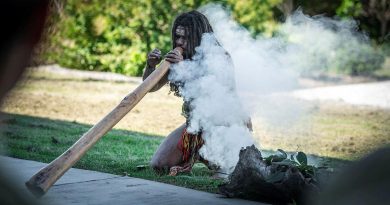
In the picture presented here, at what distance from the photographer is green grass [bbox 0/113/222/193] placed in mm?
4395

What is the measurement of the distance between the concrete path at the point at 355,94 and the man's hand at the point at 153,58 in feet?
17.7

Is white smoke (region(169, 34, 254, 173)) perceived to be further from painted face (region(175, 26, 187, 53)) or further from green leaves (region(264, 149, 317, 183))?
green leaves (region(264, 149, 317, 183))

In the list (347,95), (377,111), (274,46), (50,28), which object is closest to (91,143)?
(274,46)

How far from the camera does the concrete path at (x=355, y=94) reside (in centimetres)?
996

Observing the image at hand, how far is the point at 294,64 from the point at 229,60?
1.05m

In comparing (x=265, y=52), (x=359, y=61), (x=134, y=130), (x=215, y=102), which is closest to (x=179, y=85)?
(x=215, y=102)

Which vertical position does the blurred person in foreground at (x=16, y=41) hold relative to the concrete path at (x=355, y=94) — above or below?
above

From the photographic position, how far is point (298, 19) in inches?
209

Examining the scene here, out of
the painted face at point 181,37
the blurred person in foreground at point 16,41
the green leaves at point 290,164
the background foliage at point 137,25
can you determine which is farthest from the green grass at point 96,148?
the background foliage at point 137,25

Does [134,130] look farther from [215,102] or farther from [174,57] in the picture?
[174,57]

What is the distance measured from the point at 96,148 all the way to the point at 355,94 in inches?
245

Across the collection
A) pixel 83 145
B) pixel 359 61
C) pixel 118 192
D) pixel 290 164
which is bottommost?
pixel 118 192

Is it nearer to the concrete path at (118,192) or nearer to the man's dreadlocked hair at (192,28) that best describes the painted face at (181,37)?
the man's dreadlocked hair at (192,28)

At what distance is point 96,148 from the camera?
5.71 metres
